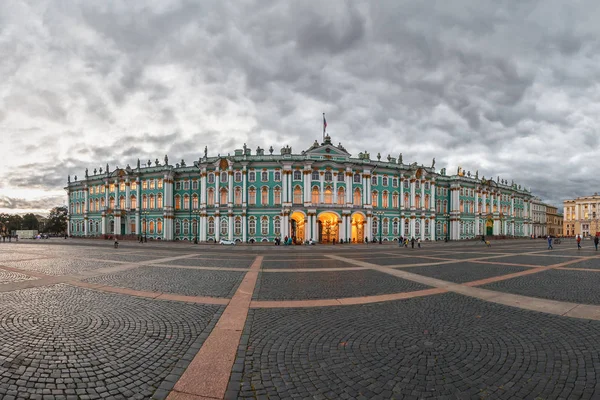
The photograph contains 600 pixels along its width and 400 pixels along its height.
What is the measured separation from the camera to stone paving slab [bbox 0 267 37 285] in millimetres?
12242

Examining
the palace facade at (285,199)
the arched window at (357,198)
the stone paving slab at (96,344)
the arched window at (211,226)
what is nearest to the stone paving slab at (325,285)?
the stone paving slab at (96,344)

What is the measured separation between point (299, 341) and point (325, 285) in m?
5.87

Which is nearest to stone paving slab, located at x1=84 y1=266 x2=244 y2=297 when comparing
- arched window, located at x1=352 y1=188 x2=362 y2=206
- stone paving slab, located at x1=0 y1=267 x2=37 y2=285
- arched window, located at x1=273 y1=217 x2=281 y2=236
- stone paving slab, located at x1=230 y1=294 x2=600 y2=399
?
stone paving slab, located at x1=0 y1=267 x2=37 y2=285

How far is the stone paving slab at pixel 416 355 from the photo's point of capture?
4145mm

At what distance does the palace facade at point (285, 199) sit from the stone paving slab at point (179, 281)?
1394 inches

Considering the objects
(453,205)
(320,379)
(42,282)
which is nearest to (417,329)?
(320,379)

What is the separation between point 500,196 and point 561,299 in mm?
83831

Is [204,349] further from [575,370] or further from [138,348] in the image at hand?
[575,370]

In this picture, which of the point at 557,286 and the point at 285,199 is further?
the point at 285,199

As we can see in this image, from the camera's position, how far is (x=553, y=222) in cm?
13825

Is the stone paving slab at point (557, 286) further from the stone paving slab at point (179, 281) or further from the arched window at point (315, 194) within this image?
the arched window at point (315, 194)

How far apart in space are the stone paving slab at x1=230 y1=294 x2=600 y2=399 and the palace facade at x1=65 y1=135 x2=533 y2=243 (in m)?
42.3

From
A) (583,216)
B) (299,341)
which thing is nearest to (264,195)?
(299,341)

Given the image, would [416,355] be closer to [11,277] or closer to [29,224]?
[11,277]
